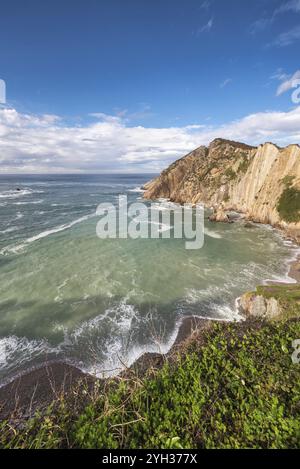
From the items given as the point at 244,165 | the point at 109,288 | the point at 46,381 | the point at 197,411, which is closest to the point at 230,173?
the point at 244,165

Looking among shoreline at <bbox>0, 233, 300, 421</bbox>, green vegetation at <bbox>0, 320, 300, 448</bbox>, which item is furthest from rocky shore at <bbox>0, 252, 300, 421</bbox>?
green vegetation at <bbox>0, 320, 300, 448</bbox>

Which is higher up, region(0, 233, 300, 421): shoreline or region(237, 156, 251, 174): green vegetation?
region(237, 156, 251, 174): green vegetation

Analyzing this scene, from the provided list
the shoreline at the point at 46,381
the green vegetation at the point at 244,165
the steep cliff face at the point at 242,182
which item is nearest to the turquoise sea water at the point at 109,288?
the shoreline at the point at 46,381

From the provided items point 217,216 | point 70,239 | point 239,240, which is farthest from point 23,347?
point 217,216

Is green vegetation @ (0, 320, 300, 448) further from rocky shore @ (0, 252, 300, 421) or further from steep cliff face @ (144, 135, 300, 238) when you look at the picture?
steep cliff face @ (144, 135, 300, 238)

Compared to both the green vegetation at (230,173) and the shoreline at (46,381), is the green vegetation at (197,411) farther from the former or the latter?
the green vegetation at (230,173)

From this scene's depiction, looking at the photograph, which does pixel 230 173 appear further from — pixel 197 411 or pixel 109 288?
pixel 197 411
